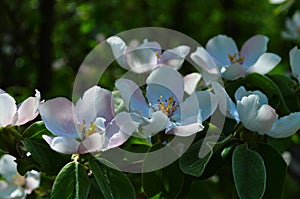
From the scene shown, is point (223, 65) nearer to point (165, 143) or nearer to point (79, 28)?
point (165, 143)

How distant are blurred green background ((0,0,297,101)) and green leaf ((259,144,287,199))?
3.79 ft

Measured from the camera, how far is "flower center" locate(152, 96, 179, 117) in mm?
967

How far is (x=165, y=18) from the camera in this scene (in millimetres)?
3055

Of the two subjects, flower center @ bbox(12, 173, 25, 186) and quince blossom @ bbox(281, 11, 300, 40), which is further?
quince blossom @ bbox(281, 11, 300, 40)

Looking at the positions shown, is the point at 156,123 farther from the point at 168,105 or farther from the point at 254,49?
the point at 254,49

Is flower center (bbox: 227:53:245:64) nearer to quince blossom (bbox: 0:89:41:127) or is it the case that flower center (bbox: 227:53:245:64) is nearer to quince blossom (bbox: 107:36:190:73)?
quince blossom (bbox: 107:36:190:73)

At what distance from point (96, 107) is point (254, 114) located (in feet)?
0.83

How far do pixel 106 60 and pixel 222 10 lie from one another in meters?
1.22

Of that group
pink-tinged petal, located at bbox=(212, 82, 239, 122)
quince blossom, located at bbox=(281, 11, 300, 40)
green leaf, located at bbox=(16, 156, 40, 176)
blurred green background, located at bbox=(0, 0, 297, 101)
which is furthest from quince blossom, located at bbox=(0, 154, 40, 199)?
quince blossom, located at bbox=(281, 11, 300, 40)

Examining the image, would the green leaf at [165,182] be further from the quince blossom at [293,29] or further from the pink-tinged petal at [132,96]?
the quince blossom at [293,29]

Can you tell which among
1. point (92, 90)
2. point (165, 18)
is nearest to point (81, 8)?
point (165, 18)

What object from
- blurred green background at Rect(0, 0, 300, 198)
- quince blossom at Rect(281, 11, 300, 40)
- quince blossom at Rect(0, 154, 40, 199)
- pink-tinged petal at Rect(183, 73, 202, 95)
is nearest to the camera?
pink-tinged petal at Rect(183, 73, 202, 95)

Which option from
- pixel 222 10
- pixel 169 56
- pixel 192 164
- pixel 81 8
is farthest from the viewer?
pixel 222 10

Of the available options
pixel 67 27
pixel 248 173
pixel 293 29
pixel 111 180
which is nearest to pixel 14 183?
pixel 111 180
